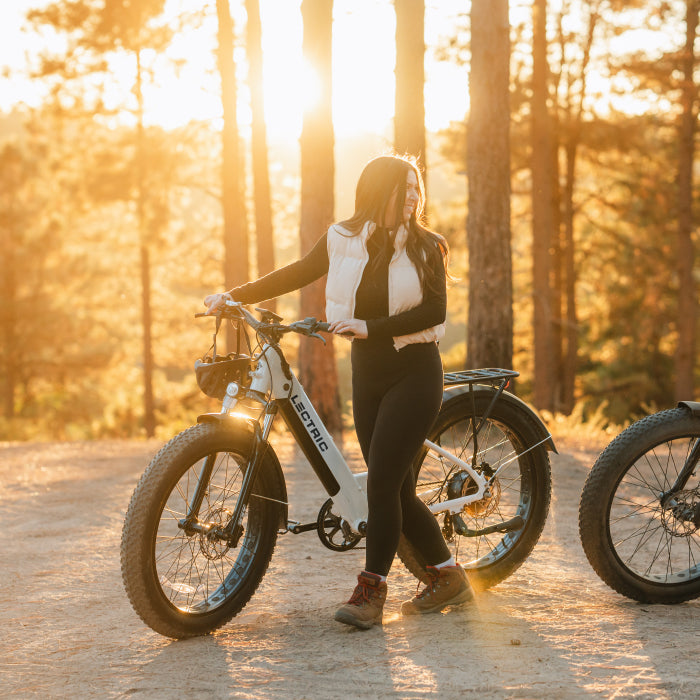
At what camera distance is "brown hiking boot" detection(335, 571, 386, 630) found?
152 inches

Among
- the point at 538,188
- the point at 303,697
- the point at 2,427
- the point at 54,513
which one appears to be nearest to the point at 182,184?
the point at 538,188

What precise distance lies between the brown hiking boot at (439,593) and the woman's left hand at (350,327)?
4.09 ft

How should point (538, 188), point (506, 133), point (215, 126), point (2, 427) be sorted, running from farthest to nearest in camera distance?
point (2, 427), point (215, 126), point (538, 188), point (506, 133)

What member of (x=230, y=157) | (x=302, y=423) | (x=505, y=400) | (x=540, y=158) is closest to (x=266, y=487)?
(x=302, y=423)

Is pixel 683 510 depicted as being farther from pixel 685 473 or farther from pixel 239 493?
pixel 239 493

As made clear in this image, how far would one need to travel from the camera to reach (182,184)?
65.5 feet

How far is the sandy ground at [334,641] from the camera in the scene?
3246mm

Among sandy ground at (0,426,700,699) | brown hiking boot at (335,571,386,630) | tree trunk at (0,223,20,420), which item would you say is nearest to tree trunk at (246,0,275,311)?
sandy ground at (0,426,700,699)

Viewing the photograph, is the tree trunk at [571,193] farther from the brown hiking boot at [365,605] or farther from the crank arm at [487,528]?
the brown hiking boot at [365,605]

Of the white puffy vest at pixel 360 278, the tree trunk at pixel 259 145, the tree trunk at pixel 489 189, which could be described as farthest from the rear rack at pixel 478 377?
the tree trunk at pixel 259 145

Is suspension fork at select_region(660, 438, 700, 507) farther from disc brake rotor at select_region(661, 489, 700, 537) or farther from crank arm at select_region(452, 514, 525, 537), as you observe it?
crank arm at select_region(452, 514, 525, 537)

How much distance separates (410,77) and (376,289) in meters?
6.44

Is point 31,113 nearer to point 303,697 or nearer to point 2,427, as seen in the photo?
point 2,427

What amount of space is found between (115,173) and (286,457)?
1267 cm
